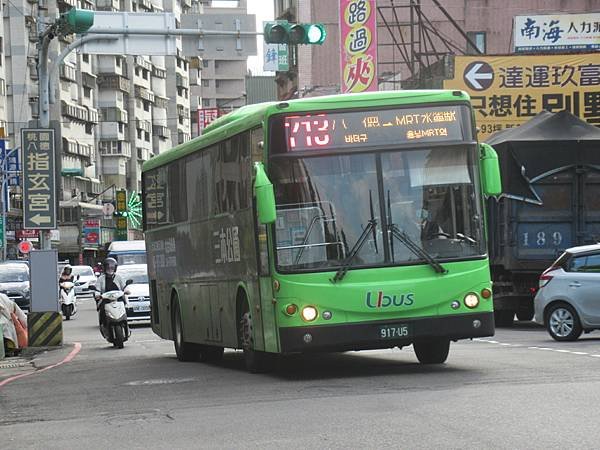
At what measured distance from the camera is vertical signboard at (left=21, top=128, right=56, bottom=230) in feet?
91.9

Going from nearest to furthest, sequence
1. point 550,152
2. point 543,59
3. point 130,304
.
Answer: point 550,152 < point 130,304 < point 543,59

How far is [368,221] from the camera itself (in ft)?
51.4

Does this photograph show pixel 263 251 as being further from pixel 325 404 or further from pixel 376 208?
pixel 325 404

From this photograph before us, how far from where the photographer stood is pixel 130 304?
3731 cm

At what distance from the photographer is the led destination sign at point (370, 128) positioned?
1584cm

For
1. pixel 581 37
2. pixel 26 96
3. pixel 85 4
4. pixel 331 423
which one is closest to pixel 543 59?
pixel 581 37

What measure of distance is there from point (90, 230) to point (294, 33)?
79263 mm

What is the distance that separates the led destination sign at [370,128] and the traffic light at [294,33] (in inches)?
242

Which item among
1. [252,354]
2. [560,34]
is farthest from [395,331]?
[560,34]

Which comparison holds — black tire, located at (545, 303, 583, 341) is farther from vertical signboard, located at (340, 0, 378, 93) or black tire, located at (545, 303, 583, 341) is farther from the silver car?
vertical signboard, located at (340, 0, 378, 93)

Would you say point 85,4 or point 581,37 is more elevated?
point 85,4

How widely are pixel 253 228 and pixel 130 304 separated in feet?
70.2

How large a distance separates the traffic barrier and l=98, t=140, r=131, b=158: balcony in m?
79.8

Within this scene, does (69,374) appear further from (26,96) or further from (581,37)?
(26,96)
